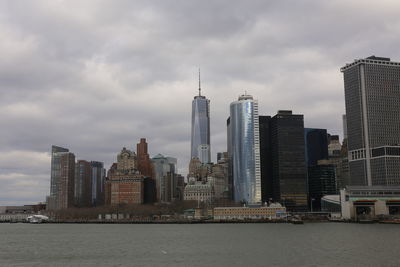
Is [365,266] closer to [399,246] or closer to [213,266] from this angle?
[213,266]

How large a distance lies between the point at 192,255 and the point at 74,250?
28.0 metres

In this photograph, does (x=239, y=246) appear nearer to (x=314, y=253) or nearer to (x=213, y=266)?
(x=314, y=253)

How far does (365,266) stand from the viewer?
239 ft

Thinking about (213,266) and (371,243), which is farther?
(371,243)

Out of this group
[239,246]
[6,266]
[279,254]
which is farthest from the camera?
[239,246]

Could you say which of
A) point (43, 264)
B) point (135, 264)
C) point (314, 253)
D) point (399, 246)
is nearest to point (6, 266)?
point (43, 264)

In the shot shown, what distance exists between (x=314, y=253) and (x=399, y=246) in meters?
21.3

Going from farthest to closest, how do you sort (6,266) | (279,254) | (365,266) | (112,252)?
(112,252) < (279,254) < (6,266) < (365,266)

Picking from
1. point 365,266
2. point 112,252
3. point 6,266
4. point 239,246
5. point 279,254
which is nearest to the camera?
point 365,266

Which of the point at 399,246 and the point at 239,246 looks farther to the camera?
the point at 239,246

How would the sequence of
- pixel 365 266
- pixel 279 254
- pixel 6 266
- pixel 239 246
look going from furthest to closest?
pixel 239 246
pixel 279 254
pixel 6 266
pixel 365 266

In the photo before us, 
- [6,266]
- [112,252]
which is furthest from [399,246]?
[6,266]

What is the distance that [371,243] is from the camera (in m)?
108

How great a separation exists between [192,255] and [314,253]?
2167 cm
